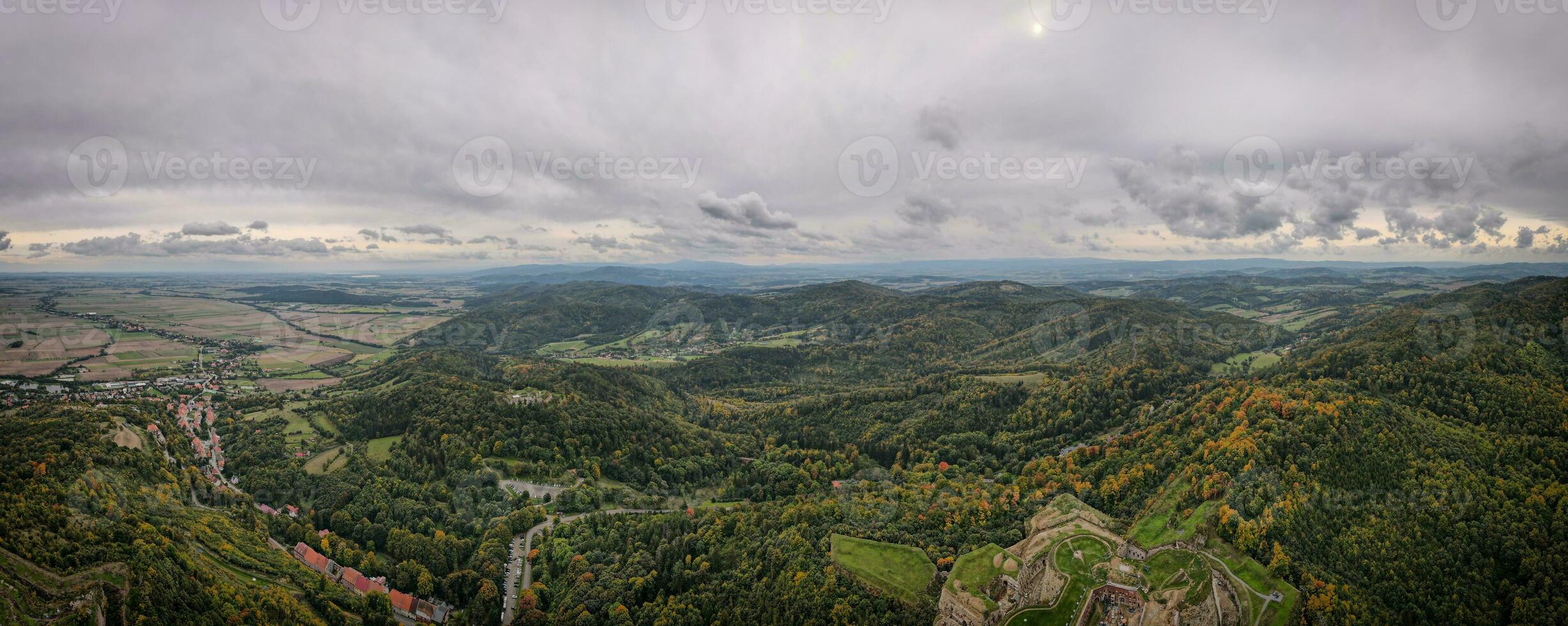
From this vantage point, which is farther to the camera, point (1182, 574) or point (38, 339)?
point (38, 339)

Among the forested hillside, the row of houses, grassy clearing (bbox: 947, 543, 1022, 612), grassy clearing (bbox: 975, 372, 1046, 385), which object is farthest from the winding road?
grassy clearing (bbox: 975, 372, 1046, 385)

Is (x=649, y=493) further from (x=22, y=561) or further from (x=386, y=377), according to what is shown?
(x=386, y=377)

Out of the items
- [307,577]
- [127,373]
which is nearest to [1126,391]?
[307,577]

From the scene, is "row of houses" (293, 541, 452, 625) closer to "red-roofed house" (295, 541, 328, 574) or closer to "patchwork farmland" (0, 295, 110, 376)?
"red-roofed house" (295, 541, 328, 574)

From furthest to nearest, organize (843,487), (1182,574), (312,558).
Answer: (843,487), (312,558), (1182,574)

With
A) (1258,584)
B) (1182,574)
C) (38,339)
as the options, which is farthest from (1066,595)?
(38,339)

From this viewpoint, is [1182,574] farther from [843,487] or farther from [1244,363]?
[1244,363]
